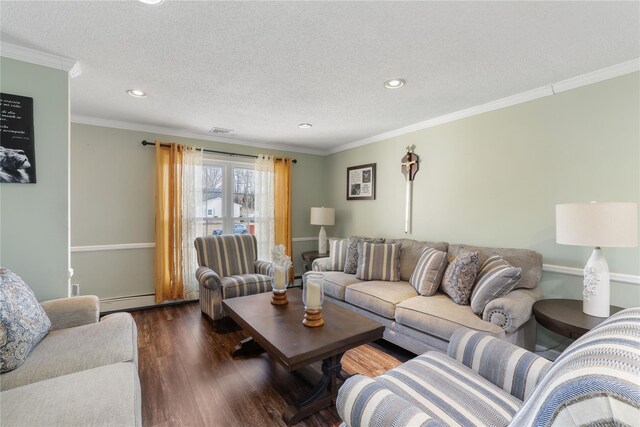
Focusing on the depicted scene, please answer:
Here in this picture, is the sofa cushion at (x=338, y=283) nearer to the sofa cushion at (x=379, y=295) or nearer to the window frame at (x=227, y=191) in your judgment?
the sofa cushion at (x=379, y=295)

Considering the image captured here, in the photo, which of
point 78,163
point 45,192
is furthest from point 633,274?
point 78,163

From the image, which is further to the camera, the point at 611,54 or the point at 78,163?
the point at 78,163

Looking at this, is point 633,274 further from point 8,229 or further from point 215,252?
point 8,229

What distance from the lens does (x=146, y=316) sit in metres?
3.49

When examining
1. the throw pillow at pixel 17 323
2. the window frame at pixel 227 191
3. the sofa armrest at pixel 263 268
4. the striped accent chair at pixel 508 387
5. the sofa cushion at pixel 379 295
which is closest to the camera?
the striped accent chair at pixel 508 387

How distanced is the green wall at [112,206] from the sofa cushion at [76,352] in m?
2.04

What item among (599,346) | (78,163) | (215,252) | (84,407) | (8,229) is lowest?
(84,407)

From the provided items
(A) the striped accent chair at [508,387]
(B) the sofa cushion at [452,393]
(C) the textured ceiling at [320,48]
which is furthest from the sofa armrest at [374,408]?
(C) the textured ceiling at [320,48]

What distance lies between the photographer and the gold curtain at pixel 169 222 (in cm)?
373

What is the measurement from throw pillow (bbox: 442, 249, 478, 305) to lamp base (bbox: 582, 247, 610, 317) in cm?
71

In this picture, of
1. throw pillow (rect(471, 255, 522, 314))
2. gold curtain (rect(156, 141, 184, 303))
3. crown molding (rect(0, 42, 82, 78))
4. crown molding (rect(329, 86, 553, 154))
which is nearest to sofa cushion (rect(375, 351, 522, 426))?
throw pillow (rect(471, 255, 522, 314))

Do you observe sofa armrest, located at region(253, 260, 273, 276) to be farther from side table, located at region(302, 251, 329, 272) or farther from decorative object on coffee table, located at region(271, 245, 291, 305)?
decorative object on coffee table, located at region(271, 245, 291, 305)

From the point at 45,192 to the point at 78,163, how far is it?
1.70 m

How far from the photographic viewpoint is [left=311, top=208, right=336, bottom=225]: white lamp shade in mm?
4605
